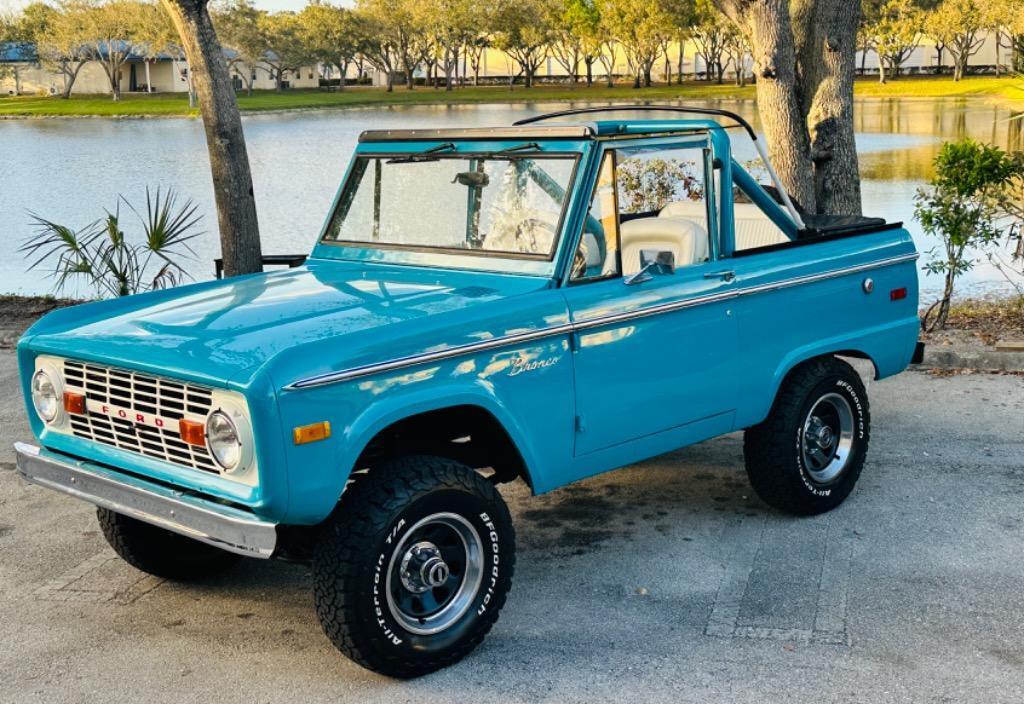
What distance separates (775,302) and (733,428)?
63 cm

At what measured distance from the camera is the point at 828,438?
6.36 meters

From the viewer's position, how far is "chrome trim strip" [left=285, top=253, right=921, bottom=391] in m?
4.28

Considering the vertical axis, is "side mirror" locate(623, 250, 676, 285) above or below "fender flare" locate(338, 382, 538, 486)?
above

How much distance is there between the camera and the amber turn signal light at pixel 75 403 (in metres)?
4.81

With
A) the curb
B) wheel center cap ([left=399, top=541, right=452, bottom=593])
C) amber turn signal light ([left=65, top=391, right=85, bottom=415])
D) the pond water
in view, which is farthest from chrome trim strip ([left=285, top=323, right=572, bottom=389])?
the curb

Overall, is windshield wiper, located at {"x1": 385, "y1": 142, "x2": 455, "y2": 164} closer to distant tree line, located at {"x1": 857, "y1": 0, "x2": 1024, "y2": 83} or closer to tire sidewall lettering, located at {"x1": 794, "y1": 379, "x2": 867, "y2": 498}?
tire sidewall lettering, located at {"x1": 794, "y1": 379, "x2": 867, "y2": 498}

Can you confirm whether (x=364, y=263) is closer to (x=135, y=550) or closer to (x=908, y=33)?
(x=135, y=550)

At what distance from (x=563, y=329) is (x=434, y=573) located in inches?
42.7

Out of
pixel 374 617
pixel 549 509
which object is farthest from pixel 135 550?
pixel 549 509

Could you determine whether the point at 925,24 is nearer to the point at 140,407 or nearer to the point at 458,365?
the point at 458,365

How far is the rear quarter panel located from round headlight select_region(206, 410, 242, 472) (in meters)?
2.47

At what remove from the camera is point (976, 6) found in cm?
7325

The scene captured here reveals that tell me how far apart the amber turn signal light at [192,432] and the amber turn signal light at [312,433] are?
39cm

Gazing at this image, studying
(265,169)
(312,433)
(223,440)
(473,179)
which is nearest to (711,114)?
(473,179)
